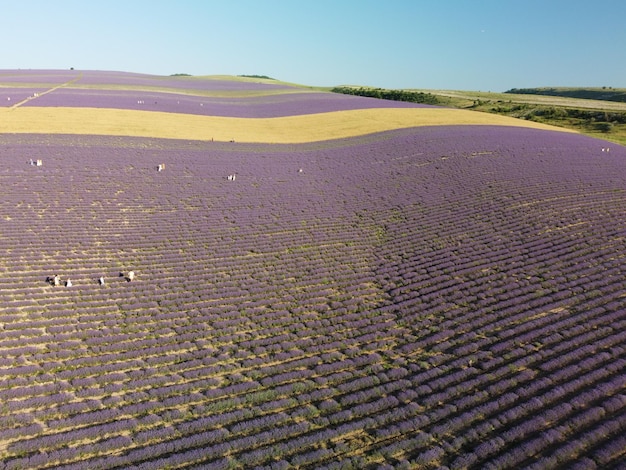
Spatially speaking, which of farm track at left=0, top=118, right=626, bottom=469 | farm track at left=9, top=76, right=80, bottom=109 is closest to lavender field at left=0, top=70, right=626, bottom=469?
farm track at left=0, top=118, right=626, bottom=469

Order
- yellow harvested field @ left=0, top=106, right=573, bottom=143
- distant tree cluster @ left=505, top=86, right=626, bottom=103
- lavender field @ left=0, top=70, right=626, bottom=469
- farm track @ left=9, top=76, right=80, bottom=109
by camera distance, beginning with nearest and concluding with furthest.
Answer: lavender field @ left=0, top=70, right=626, bottom=469, yellow harvested field @ left=0, top=106, right=573, bottom=143, farm track @ left=9, top=76, right=80, bottom=109, distant tree cluster @ left=505, top=86, right=626, bottom=103

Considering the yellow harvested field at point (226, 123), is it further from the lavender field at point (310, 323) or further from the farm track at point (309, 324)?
the farm track at point (309, 324)

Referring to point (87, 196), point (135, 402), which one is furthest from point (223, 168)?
point (135, 402)

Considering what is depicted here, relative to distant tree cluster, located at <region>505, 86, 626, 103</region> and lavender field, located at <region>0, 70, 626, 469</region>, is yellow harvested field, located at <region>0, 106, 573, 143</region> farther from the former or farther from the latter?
distant tree cluster, located at <region>505, 86, 626, 103</region>

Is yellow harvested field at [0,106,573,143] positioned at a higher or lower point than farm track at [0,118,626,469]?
higher

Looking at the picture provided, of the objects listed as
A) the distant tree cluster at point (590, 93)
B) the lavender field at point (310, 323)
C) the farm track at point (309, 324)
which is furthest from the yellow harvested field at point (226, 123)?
the distant tree cluster at point (590, 93)
